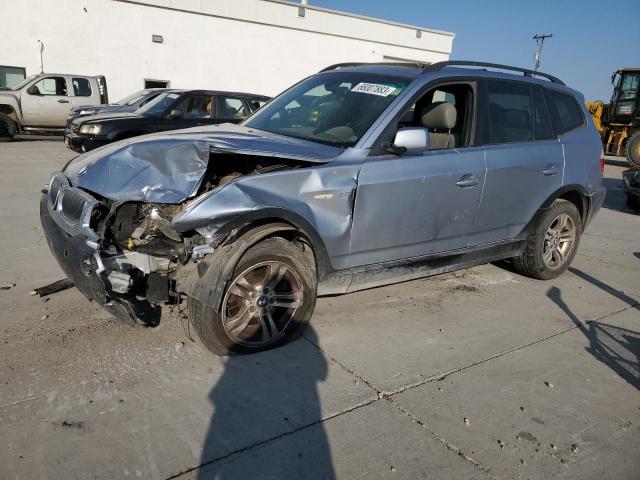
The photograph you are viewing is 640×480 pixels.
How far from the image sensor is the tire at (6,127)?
14828 mm

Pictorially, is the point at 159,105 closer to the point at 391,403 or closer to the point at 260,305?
the point at 260,305

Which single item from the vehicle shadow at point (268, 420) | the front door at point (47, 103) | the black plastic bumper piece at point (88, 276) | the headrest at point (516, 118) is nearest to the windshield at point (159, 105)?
the front door at point (47, 103)

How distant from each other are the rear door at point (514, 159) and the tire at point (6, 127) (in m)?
14.7

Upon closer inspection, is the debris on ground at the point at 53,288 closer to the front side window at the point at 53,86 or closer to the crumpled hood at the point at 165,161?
the crumpled hood at the point at 165,161

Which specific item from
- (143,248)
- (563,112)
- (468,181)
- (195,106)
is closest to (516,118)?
(563,112)

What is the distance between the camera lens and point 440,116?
423cm

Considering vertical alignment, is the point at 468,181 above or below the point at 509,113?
below

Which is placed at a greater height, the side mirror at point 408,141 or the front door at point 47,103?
the side mirror at point 408,141

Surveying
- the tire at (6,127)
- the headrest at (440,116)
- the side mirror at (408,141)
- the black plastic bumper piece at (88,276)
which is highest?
the headrest at (440,116)

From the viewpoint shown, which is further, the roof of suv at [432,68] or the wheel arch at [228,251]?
the roof of suv at [432,68]

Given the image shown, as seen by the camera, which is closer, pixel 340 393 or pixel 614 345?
pixel 340 393

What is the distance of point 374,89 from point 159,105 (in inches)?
330

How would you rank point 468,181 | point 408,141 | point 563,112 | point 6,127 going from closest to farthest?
point 408,141, point 468,181, point 563,112, point 6,127

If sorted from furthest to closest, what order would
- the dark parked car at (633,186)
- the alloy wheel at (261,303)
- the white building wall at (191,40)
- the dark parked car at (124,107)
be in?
the white building wall at (191,40) < the dark parked car at (124,107) < the dark parked car at (633,186) < the alloy wheel at (261,303)
